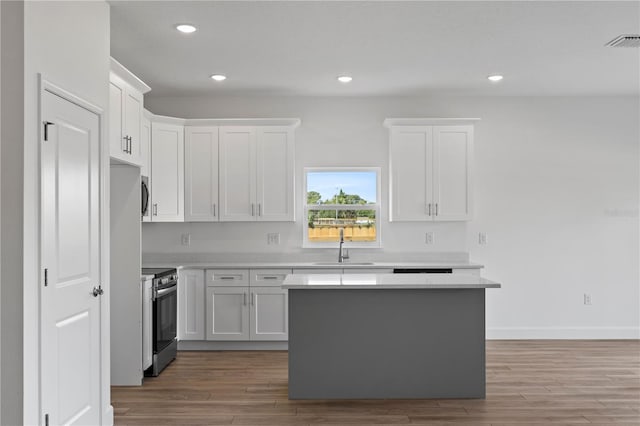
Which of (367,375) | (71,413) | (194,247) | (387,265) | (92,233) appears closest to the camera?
(71,413)

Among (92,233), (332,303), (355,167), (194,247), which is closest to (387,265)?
(355,167)

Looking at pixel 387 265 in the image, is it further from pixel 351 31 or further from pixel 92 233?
pixel 92 233

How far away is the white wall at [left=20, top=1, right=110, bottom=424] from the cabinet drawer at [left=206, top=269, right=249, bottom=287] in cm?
274

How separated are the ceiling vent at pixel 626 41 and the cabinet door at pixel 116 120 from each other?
150 inches

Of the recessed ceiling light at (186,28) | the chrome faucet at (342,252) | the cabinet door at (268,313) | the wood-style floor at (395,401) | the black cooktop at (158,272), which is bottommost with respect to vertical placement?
the wood-style floor at (395,401)

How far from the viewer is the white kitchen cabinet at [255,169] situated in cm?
594

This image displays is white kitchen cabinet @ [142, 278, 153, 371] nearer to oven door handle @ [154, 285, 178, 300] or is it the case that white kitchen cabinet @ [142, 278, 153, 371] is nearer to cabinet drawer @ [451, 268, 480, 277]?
oven door handle @ [154, 285, 178, 300]

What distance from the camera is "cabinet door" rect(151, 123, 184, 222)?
221 inches

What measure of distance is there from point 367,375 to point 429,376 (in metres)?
0.46

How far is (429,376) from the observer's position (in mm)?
4098

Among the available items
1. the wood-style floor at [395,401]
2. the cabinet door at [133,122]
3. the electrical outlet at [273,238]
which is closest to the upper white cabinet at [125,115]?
the cabinet door at [133,122]

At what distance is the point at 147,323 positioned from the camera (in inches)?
183

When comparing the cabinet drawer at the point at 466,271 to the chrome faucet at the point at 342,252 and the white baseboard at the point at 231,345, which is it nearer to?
the chrome faucet at the point at 342,252

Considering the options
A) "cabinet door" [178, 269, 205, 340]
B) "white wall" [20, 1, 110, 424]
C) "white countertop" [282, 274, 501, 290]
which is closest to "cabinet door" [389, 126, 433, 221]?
"white countertop" [282, 274, 501, 290]
